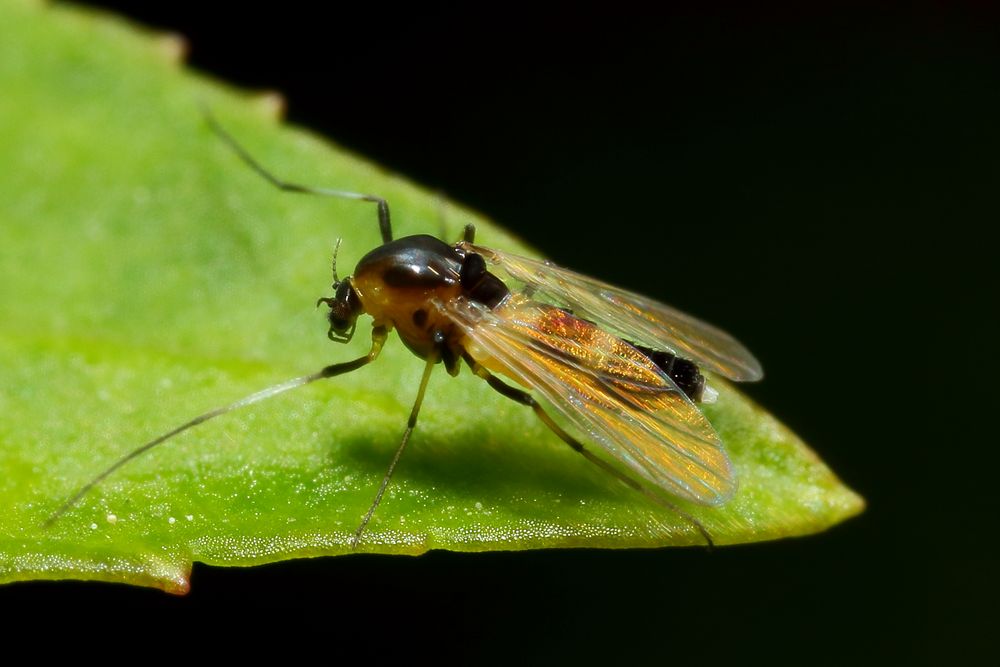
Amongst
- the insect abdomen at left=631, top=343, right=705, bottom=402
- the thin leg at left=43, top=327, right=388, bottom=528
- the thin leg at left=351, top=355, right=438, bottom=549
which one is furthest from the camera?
the insect abdomen at left=631, top=343, right=705, bottom=402

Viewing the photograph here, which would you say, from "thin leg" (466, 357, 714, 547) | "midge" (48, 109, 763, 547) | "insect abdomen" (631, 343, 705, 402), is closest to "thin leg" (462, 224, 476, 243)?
"midge" (48, 109, 763, 547)

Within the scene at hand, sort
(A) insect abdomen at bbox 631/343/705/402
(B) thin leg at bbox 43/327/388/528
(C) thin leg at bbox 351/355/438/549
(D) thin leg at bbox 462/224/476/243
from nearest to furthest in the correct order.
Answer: (C) thin leg at bbox 351/355/438/549, (B) thin leg at bbox 43/327/388/528, (A) insect abdomen at bbox 631/343/705/402, (D) thin leg at bbox 462/224/476/243

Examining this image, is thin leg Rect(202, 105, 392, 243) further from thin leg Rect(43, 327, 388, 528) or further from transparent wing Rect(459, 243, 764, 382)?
thin leg Rect(43, 327, 388, 528)

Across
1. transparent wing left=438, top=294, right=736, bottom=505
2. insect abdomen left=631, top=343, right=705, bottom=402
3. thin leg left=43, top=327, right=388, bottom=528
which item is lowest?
thin leg left=43, top=327, right=388, bottom=528

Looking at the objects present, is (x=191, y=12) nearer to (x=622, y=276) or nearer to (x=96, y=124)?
(x=96, y=124)

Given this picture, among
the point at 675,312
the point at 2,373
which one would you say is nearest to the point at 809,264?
the point at 675,312

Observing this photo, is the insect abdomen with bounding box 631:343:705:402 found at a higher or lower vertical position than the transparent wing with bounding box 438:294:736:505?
higher
